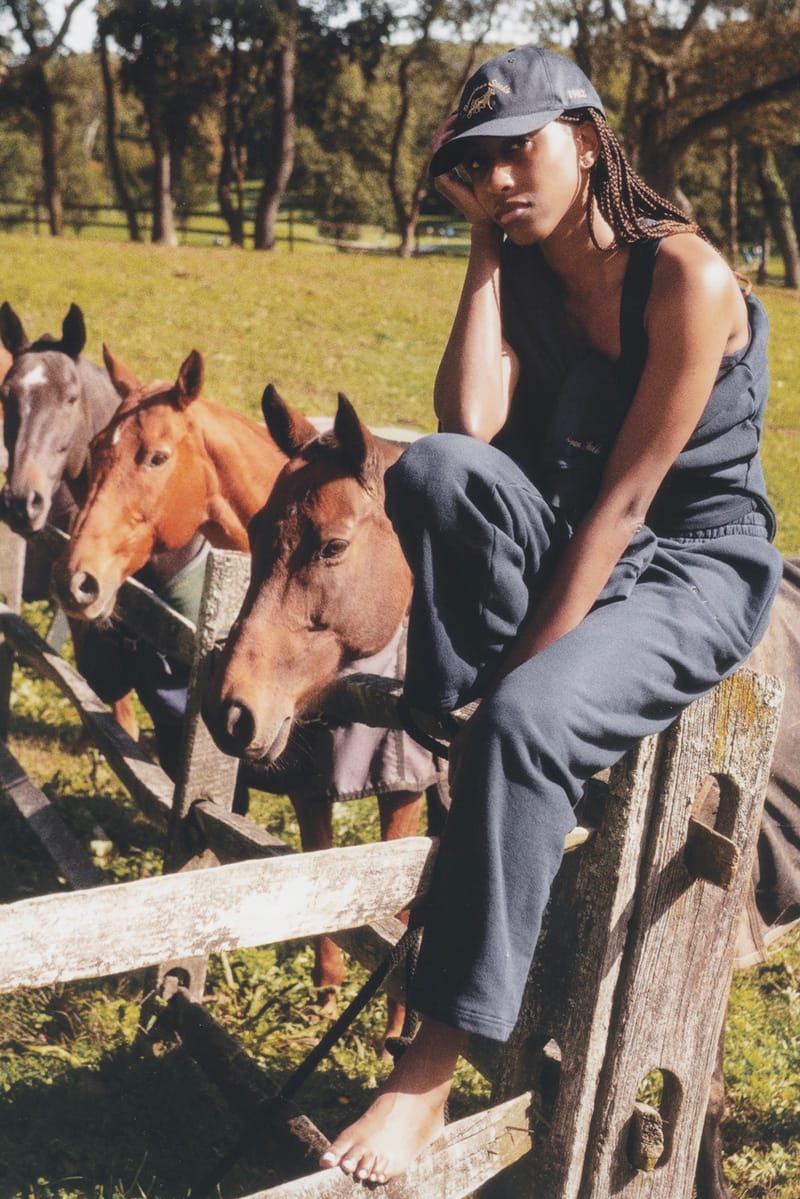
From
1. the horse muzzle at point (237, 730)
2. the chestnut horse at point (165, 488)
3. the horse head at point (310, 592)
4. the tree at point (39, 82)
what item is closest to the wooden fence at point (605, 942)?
the horse muzzle at point (237, 730)

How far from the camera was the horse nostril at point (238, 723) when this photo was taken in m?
2.62

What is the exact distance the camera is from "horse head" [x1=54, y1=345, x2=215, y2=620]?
13.5 ft

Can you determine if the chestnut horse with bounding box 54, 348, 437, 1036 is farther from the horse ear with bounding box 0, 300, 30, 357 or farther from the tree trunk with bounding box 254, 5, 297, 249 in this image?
the tree trunk with bounding box 254, 5, 297, 249

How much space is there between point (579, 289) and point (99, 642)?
2.79 metres

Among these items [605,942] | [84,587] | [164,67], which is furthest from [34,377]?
[164,67]

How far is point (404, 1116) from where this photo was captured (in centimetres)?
195

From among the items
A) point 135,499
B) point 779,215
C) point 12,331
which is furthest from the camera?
point 779,215

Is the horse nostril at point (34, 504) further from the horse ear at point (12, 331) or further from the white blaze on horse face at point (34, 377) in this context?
the horse ear at point (12, 331)

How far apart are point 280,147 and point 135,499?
27.0 metres

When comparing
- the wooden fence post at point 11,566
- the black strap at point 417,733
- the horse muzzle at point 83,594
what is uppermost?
the black strap at point 417,733

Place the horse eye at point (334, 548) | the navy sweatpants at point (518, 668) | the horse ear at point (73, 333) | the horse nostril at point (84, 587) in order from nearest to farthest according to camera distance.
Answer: the navy sweatpants at point (518, 668) → the horse eye at point (334, 548) → the horse nostril at point (84, 587) → the horse ear at point (73, 333)

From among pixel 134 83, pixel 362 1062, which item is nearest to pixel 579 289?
pixel 362 1062

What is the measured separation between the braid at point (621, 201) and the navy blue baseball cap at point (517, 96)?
52 mm

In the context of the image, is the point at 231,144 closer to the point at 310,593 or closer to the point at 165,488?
the point at 165,488
